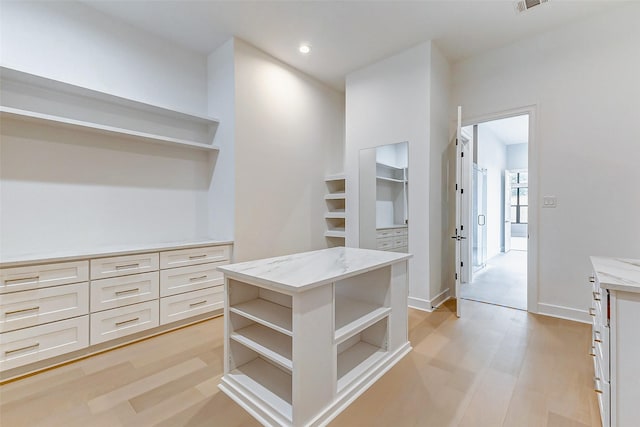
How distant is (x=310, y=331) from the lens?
143 centimetres

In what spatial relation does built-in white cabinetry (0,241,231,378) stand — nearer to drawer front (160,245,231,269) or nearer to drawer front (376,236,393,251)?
drawer front (160,245,231,269)

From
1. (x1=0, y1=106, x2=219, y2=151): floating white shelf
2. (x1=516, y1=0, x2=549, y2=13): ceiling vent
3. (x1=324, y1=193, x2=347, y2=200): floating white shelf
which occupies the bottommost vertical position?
(x1=324, y1=193, x2=347, y2=200): floating white shelf

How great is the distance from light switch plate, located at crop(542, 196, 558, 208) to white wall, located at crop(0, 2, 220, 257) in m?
3.84

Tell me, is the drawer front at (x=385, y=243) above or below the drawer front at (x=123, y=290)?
above

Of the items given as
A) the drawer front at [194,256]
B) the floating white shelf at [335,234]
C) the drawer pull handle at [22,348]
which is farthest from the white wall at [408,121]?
the drawer pull handle at [22,348]

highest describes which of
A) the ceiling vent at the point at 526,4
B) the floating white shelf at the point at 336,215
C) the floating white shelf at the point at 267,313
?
the ceiling vent at the point at 526,4

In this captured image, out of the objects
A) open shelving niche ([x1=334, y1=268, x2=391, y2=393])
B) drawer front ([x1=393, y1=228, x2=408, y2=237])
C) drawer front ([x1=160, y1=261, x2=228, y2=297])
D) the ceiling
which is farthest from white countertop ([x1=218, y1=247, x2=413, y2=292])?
the ceiling

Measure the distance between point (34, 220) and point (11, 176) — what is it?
39 centimetres

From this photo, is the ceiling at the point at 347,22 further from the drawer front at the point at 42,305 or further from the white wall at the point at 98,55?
the drawer front at the point at 42,305

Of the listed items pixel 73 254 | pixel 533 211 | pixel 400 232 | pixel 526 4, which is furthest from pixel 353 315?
pixel 526 4

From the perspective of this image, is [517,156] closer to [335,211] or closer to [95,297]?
[335,211]

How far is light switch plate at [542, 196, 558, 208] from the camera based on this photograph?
9.62ft

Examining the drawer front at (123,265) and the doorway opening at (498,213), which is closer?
the drawer front at (123,265)

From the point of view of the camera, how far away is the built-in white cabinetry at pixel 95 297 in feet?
6.39
